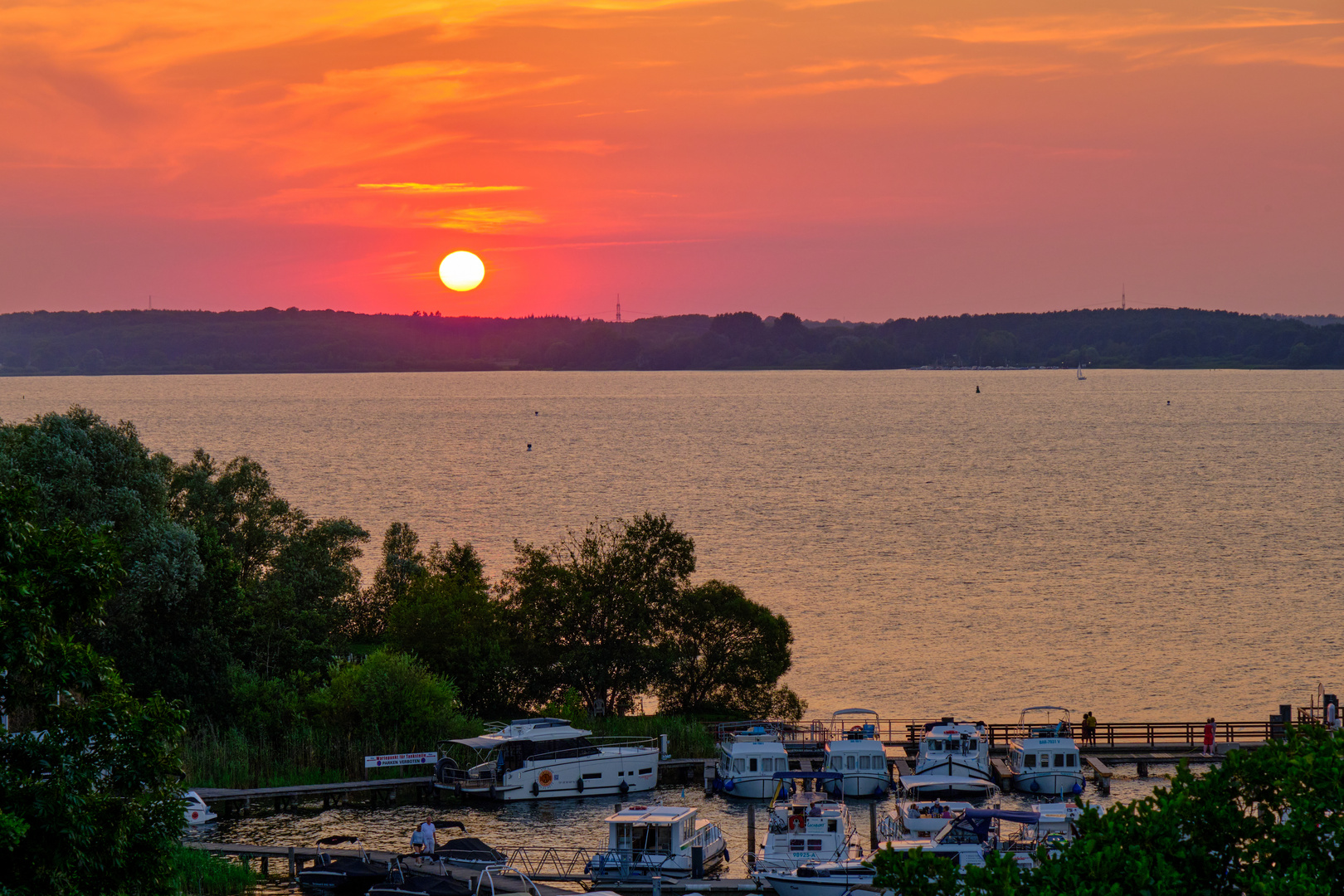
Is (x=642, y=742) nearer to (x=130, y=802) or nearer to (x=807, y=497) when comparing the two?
(x=130, y=802)

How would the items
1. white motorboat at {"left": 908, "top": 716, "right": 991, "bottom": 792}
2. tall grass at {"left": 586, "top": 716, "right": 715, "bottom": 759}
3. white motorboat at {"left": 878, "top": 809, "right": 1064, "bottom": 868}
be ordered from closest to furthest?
1. white motorboat at {"left": 878, "top": 809, "right": 1064, "bottom": 868}
2. white motorboat at {"left": 908, "top": 716, "right": 991, "bottom": 792}
3. tall grass at {"left": 586, "top": 716, "right": 715, "bottom": 759}

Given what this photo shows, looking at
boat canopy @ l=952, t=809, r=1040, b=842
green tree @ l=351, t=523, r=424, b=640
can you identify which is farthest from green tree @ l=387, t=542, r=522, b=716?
boat canopy @ l=952, t=809, r=1040, b=842

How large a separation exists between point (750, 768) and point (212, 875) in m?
19.6

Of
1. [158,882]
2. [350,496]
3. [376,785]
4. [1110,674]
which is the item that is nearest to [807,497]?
[350,496]

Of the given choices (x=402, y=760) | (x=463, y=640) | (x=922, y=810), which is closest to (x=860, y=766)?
(x=922, y=810)

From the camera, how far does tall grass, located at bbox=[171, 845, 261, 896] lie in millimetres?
31969

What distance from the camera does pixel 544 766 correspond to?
4572cm

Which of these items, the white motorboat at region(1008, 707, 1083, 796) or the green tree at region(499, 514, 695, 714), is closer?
the white motorboat at region(1008, 707, 1083, 796)

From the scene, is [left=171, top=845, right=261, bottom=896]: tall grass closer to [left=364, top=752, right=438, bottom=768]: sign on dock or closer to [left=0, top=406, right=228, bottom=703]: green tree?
[left=364, top=752, right=438, bottom=768]: sign on dock

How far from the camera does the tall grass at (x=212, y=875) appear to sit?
3197cm

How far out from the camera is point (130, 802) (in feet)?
53.5

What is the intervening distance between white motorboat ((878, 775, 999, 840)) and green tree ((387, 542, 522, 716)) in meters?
19.0

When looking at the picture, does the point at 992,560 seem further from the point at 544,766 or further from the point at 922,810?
the point at 922,810

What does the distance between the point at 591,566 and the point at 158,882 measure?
1615 inches
